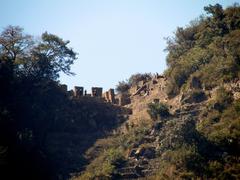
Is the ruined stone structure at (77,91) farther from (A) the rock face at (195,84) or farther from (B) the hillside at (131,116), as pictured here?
(A) the rock face at (195,84)

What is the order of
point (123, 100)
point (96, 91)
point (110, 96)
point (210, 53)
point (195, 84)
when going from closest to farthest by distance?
point (195, 84), point (210, 53), point (123, 100), point (110, 96), point (96, 91)

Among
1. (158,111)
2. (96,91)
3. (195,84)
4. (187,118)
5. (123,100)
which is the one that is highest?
(96,91)

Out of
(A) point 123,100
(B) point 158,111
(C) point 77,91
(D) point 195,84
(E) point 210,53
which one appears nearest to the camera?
(B) point 158,111

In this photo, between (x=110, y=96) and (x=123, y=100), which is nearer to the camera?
(x=123, y=100)

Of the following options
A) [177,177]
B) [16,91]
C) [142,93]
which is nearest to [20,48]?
[16,91]

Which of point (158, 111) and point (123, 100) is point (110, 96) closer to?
point (123, 100)

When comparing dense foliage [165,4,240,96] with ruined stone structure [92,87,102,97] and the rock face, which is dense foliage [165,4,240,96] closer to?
the rock face

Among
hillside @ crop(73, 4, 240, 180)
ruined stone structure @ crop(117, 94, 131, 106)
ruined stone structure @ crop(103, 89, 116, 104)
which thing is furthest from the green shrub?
ruined stone structure @ crop(103, 89, 116, 104)

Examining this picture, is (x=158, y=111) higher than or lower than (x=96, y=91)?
lower

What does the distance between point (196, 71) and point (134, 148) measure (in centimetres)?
959

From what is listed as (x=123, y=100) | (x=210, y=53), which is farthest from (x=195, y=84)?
(x=123, y=100)

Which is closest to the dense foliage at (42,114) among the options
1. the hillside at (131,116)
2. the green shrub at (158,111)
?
the hillside at (131,116)

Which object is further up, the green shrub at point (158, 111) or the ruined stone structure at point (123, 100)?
the ruined stone structure at point (123, 100)

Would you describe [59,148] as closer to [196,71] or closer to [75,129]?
[75,129]
